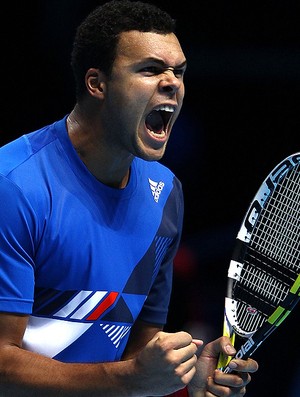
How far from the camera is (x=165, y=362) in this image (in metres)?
2.45

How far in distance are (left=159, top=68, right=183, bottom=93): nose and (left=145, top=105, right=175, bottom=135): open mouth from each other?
0.07m

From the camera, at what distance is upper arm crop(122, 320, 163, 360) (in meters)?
3.10

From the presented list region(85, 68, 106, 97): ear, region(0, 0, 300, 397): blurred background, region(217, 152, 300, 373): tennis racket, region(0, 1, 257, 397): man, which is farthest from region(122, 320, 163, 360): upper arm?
region(0, 0, 300, 397): blurred background

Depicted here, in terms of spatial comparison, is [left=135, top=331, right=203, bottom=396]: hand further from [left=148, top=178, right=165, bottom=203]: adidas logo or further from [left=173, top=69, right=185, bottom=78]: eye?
[left=173, top=69, right=185, bottom=78]: eye

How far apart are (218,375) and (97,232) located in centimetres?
56

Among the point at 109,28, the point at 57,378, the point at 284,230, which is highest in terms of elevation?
the point at 109,28

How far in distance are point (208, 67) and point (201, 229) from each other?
78 centimetres

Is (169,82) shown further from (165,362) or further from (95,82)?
(165,362)

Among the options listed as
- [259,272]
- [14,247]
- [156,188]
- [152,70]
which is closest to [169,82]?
[152,70]

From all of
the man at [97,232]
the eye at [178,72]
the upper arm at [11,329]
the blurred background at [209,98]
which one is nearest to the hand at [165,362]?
the man at [97,232]

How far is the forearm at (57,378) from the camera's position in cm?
252

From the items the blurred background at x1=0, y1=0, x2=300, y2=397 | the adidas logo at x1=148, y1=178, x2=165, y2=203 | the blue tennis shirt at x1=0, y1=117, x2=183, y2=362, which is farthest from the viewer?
the blurred background at x1=0, y1=0, x2=300, y2=397

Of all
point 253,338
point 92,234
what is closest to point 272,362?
point 253,338

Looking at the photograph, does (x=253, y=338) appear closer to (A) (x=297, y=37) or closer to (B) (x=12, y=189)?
(B) (x=12, y=189)
